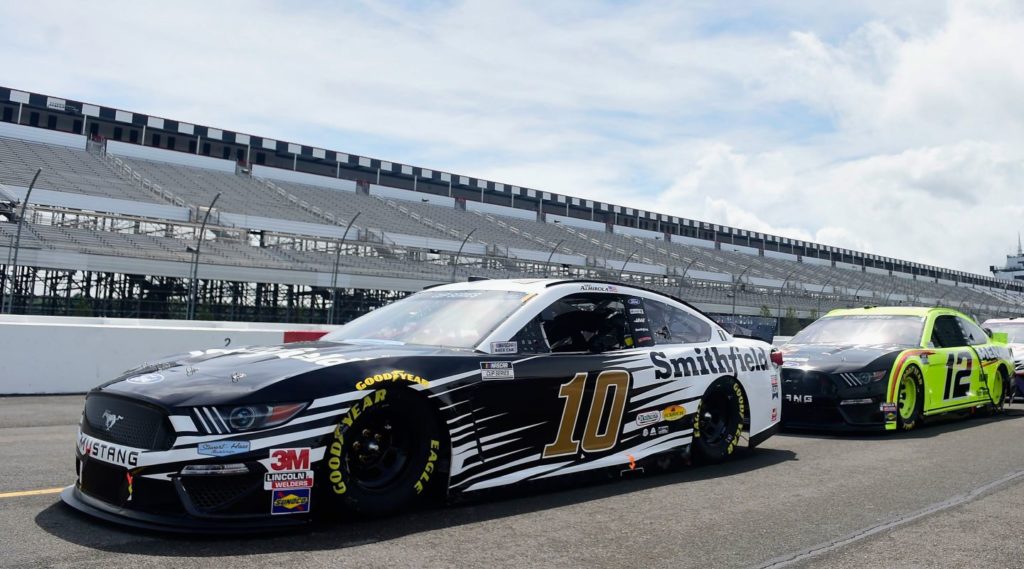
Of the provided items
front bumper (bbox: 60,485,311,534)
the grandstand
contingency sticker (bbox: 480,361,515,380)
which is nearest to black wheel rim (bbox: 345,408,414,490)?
front bumper (bbox: 60,485,311,534)

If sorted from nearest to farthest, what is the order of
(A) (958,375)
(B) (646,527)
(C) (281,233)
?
(B) (646,527), (A) (958,375), (C) (281,233)

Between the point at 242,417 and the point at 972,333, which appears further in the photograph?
the point at 972,333

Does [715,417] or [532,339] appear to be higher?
[532,339]

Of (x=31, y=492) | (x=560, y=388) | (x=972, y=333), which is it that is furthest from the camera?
(x=972, y=333)

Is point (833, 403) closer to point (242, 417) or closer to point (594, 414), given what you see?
point (594, 414)

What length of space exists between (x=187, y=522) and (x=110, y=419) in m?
0.63

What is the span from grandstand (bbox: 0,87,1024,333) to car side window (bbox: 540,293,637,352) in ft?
54.4

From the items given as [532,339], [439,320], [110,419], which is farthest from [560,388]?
[110,419]

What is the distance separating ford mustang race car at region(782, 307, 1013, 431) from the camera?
25.8 feet

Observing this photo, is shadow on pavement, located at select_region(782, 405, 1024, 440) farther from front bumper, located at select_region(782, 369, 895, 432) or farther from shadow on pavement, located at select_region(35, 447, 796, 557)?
shadow on pavement, located at select_region(35, 447, 796, 557)

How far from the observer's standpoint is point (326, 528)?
12.4 feet

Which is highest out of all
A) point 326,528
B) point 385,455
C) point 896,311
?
point 896,311

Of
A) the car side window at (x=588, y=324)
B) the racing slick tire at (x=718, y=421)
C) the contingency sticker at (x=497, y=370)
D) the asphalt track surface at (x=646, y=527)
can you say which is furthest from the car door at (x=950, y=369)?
the contingency sticker at (x=497, y=370)

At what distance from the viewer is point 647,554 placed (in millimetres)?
3588
